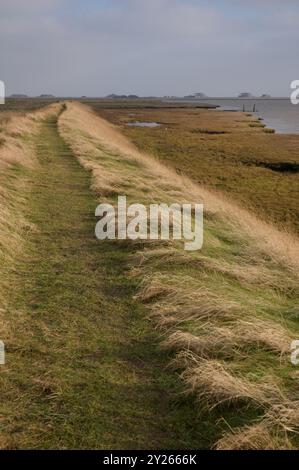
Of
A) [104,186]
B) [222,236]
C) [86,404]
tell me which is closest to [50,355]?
[86,404]

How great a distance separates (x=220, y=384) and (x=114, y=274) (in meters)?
3.56

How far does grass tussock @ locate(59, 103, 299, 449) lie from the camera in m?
4.32

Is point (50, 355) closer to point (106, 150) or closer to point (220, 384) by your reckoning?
point (220, 384)

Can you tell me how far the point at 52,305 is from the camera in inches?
259

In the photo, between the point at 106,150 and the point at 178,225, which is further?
the point at 106,150
